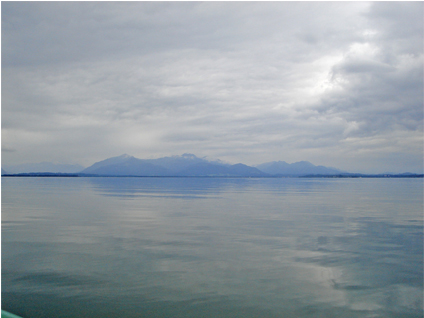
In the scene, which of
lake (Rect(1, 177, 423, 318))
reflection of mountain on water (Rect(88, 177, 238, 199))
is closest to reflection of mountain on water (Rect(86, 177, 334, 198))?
reflection of mountain on water (Rect(88, 177, 238, 199))

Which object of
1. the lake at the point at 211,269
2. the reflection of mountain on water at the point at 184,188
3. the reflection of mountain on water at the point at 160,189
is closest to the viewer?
the lake at the point at 211,269

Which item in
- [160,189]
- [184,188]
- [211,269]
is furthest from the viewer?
[184,188]

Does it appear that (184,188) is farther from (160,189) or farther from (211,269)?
(211,269)

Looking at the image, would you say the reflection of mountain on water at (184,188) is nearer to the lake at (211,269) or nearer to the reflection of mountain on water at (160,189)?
the reflection of mountain on water at (160,189)

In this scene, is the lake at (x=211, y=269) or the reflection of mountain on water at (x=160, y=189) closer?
the lake at (x=211, y=269)

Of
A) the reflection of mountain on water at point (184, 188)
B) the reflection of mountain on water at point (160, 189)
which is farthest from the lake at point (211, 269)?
the reflection of mountain on water at point (184, 188)

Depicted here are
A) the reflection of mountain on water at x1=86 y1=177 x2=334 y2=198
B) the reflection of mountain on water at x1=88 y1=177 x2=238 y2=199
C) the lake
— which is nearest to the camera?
the lake

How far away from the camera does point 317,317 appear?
8.57 meters

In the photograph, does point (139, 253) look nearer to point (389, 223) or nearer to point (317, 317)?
point (317, 317)

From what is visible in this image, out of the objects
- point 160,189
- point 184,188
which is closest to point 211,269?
Answer: point 160,189

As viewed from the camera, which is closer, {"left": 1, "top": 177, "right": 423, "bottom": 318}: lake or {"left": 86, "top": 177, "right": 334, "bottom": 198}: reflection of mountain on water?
{"left": 1, "top": 177, "right": 423, "bottom": 318}: lake

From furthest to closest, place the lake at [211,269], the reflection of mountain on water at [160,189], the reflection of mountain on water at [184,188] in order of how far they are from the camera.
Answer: the reflection of mountain on water at [184,188], the reflection of mountain on water at [160,189], the lake at [211,269]

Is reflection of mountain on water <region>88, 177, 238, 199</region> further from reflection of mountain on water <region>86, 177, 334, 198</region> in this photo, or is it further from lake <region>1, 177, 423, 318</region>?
lake <region>1, 177, 423, 318</region>

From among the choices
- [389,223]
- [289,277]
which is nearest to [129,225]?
[289,277]
